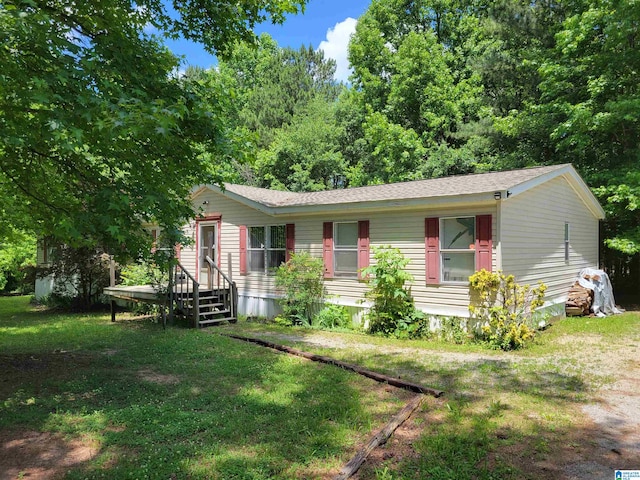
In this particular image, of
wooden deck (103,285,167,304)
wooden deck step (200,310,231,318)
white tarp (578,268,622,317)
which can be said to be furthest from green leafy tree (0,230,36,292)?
white tarp (578,268,622,317)

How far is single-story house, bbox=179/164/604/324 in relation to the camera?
8508 millimetres

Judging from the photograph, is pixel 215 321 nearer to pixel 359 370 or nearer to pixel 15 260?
pixel 359 370

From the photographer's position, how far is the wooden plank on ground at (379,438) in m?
3.37

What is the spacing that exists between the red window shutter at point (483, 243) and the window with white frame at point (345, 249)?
9.77 ft

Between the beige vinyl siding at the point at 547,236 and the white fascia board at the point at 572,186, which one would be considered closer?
the white fascia board at the point at 572,186

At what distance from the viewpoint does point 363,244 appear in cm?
1010

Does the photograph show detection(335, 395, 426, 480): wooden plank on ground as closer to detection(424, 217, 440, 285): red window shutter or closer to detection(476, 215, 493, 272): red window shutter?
detection(476, 215, 493, 272): red window shutter

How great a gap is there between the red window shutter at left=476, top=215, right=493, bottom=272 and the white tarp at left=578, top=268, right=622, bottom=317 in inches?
192

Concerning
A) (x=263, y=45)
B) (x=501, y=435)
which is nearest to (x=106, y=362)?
(x=501, y=435)

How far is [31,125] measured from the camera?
186 inches

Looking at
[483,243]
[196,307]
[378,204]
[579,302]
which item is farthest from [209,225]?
[579,302]

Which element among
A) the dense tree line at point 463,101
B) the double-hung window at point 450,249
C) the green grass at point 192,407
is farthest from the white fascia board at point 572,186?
the green grass at point 192,407

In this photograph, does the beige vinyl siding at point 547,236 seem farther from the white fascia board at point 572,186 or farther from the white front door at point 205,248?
the white front door at point 205,248

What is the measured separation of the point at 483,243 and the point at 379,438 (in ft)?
17.8
